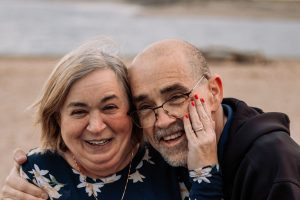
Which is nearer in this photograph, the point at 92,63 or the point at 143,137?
the point at 92,63

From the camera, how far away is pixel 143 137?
331 cm

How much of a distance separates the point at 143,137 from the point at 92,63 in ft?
1.80

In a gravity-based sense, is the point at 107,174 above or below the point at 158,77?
below

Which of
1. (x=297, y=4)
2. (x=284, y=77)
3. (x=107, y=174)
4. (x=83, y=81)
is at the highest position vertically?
(x=83, y=81)

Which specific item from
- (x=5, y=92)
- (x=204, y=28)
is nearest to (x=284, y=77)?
(x=5, y=92)

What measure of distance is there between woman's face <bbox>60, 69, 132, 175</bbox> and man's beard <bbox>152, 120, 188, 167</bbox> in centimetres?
24

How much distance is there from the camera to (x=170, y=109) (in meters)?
3.00

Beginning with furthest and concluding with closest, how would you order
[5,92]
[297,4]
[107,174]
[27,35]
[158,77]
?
[297,4] → [27,35] → [5,92] → [107,174] → [158,77]

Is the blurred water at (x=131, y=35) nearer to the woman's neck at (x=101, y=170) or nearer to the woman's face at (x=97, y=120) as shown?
the woman's neck at (x=101, y=170)

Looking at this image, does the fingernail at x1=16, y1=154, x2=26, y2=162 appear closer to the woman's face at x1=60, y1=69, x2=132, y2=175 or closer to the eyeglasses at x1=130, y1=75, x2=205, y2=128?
the woman's face at x1=60, y1=69, x2=132, y2=175

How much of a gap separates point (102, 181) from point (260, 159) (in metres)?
1.00

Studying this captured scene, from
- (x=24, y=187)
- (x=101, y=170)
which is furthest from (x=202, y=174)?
(x=24, y=187)

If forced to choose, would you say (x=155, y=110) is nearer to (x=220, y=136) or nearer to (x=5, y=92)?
(x=220, y=136)

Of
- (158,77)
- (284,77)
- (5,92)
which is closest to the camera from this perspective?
(158,77)
